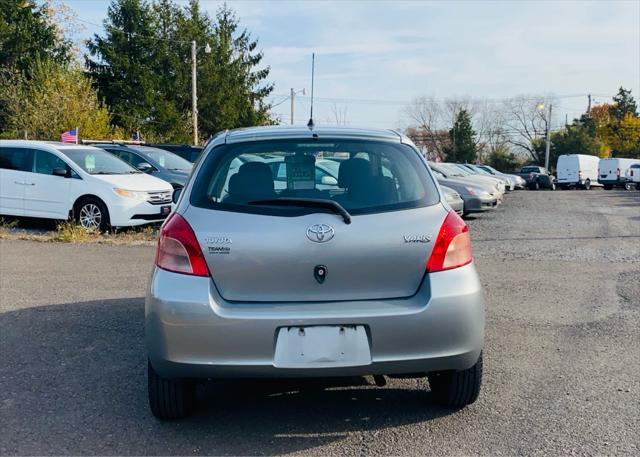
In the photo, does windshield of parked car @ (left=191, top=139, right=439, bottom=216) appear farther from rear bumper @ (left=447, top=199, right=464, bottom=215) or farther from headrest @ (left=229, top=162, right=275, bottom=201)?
rear bumper @ (left=447, top=199, right=464, bottom=215)

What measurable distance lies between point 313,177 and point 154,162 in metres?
11.8

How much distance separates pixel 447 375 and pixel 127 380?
2.12 meters

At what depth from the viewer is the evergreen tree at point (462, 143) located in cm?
7762

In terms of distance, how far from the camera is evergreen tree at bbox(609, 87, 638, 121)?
7919cm

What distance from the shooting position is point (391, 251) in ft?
11.1

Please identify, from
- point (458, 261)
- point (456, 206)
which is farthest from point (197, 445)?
point (456, 206)

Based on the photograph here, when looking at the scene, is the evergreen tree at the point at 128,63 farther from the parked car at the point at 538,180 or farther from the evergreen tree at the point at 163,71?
the parked car at the point at 538,180

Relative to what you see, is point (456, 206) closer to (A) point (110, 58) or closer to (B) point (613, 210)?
(B) point (613, 210)

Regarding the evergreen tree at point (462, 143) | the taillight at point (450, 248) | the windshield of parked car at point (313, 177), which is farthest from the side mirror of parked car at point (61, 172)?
the evergreen tree at point (462, 143)

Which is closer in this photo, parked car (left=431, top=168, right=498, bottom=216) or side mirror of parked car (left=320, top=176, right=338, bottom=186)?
side mirror of parked car (left=320, top=176, right=338, bottom=186)

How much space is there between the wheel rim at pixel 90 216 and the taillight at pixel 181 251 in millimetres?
8686

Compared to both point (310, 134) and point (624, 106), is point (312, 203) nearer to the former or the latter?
point (310, 134)

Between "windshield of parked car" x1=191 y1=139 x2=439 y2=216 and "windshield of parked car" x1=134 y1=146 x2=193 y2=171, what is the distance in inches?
458

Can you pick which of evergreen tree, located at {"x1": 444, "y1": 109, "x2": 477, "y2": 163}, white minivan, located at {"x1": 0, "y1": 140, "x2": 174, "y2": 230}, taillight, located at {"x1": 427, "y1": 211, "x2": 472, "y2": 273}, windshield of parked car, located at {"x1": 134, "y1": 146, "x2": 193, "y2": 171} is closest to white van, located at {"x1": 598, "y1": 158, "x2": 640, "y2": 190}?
evergreen tree, located at {"x1": 444, "y1": 109, "x2": 477, "y2": 163}
